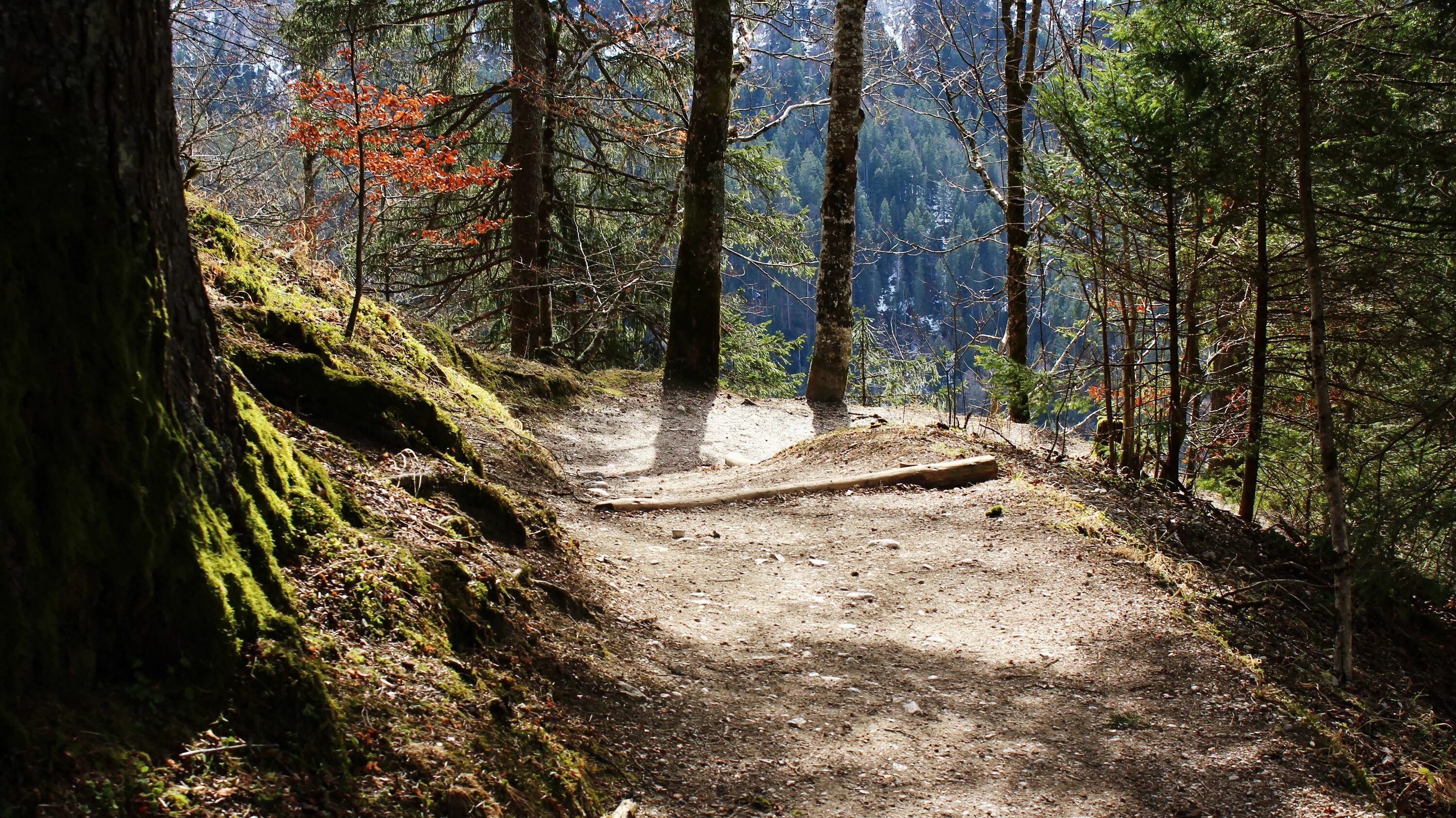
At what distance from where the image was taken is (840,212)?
10.4m

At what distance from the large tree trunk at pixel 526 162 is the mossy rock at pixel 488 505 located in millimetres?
7976

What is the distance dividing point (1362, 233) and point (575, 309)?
950cm

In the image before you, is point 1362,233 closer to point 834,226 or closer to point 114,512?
point 834,226

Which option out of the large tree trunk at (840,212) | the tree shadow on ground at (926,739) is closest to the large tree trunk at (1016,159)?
the large tree trunk at (840,212)

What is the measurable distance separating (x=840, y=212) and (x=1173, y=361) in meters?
4.91

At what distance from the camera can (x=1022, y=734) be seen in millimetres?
3332

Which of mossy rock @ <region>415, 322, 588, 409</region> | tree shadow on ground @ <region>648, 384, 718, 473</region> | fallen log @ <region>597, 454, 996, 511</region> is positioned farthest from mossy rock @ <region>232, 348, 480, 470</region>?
mossy rock @ <region>415, 322, 588, 409</region>

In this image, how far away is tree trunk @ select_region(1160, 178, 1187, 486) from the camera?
624cm

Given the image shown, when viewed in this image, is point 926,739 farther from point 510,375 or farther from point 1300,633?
point 510,375

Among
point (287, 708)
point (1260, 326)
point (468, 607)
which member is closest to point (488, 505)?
point (468, 607)

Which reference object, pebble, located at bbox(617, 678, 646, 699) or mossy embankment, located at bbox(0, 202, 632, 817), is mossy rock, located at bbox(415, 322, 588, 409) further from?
pebble, located at bbox(617, 678, 646, 699)

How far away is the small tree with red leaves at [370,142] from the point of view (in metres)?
5.45

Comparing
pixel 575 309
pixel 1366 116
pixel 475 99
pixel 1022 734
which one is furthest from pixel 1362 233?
pixel 475 99

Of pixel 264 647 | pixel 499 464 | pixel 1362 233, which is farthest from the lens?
pixel 1362 233
